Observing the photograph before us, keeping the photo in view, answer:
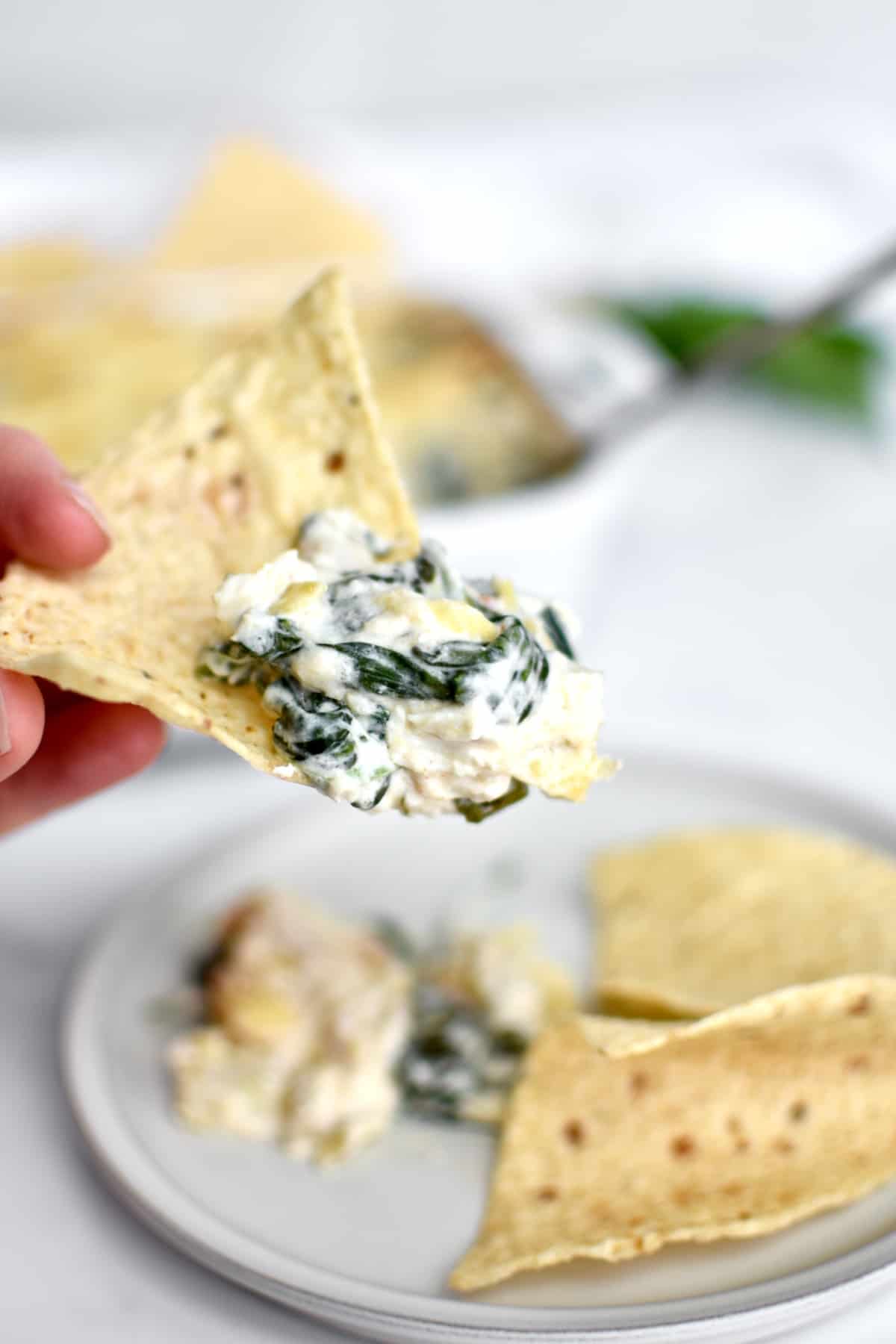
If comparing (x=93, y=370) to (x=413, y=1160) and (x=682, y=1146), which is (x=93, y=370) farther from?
(x=682, y=1146)

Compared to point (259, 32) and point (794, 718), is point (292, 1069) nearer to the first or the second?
point (794, 718)

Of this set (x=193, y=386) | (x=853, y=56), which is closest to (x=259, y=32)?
(x=853, y=56)

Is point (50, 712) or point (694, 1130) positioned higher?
point (50, 712)

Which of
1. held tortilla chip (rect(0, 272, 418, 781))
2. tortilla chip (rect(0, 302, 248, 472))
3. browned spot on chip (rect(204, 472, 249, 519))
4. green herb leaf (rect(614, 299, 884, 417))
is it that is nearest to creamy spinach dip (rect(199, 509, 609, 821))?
held tortilla chip (rect(0, 272, 418, 781))

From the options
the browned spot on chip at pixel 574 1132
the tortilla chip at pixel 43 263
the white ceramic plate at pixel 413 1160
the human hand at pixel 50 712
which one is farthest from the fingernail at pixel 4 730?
the tortilla chip at pixel 43 263

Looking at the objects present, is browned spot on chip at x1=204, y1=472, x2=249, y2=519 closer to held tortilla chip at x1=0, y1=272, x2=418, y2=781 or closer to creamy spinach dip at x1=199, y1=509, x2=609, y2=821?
held tortilla chip at x1=0, y1=272, x2=418, y2=781

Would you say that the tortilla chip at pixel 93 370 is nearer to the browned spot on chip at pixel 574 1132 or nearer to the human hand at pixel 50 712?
the human hand at pixel 50 712

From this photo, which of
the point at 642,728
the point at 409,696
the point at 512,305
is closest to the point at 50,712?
the point at 409,696
